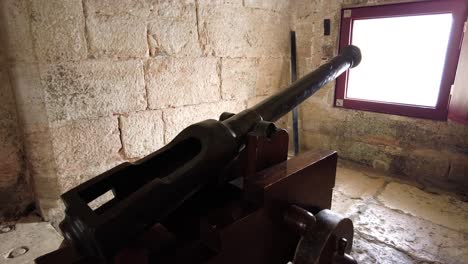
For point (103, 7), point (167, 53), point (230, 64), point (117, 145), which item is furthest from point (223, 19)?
point (117, 145)

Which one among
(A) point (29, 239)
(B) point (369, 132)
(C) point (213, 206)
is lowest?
(A) point (29, 239)

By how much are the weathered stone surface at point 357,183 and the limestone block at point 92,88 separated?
72.0 inches

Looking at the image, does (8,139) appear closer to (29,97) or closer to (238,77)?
(29,97)

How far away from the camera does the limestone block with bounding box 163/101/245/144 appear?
2283 millimetres

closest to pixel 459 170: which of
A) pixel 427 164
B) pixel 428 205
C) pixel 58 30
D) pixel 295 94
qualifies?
pixel 427 164

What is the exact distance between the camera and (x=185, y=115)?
2.37 meters

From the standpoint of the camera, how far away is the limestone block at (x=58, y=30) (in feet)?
5.19

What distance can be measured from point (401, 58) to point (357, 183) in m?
1.18

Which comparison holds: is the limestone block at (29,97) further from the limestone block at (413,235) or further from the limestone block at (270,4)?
the limestone block at (413,235)

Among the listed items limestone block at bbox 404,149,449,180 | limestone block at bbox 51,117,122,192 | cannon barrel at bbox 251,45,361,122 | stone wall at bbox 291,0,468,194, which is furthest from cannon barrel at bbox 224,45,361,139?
limestone block at bbox 404,149,449,180

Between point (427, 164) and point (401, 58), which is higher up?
point (401, 58)

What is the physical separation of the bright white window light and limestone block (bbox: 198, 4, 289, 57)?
76 cm

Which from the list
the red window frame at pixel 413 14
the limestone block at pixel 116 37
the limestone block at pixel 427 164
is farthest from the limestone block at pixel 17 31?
the limestone block at pixel 427 164

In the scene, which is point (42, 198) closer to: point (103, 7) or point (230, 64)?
point (103, 7)
